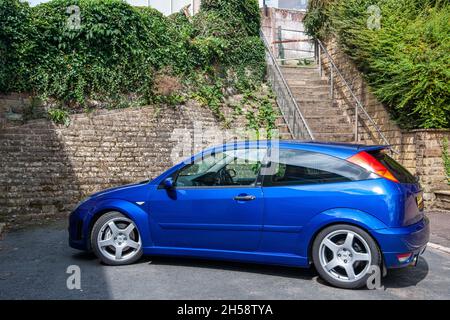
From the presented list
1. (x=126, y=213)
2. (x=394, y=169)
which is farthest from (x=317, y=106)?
(x=126, y=213)

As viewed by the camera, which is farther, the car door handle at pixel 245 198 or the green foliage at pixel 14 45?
the green foliage at pixel 14 45

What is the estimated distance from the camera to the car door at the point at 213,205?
15.8 feet

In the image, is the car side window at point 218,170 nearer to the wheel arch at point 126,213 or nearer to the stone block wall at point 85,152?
the wheel arch at point 126,213

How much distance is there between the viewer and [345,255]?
4402 millimetres

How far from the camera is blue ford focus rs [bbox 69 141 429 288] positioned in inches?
171

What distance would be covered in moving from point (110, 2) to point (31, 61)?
2.56m

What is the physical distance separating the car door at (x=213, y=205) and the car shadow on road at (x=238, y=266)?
0.35m

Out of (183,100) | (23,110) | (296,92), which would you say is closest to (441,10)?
(296,92)

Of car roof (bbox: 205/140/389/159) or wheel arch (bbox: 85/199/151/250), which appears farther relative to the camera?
wheel arch (bbox: 85/199/151/250)

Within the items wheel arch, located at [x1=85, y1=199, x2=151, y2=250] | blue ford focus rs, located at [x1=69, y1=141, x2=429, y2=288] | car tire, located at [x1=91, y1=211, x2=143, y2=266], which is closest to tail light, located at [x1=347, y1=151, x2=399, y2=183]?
blue ford focus rs, located at [x1=69, y1=141, x2=429, y2=288]

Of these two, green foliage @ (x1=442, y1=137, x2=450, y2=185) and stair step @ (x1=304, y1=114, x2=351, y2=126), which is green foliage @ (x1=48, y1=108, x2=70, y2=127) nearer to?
stair step @ (x1=304, y1=114, x2=351, y2=126)

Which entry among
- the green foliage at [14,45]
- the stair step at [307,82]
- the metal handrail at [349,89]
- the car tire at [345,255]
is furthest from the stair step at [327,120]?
the car tire at [345,255]

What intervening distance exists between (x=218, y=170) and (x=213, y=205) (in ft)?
Result: 1.71

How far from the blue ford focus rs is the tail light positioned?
1 cm
